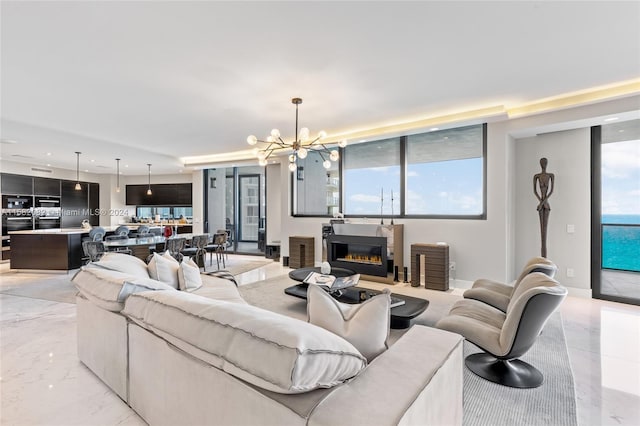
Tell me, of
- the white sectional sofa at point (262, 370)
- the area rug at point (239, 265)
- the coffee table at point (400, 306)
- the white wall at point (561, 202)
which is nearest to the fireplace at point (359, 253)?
the coffee table at point (400, 306)

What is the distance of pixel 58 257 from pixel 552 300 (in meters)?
8.73

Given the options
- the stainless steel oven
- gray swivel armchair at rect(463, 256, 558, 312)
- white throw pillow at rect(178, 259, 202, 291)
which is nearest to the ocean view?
gray swivel armchair at rect(463, 256, 558, 312)

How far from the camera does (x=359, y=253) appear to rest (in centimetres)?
626

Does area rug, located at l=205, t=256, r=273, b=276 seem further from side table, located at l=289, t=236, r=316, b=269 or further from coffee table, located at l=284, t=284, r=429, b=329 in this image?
coffee table, located at l=284, t=284, r=429, b=329

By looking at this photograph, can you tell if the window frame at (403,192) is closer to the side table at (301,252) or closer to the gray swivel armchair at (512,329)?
the side table at (301,252)

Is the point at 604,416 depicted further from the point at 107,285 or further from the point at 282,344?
the point at 107,285

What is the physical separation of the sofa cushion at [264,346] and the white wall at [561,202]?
5336 millimetres

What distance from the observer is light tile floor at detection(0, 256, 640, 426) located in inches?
79.0

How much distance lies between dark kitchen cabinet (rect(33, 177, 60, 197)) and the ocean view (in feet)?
45.3

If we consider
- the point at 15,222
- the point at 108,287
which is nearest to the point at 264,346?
the point at 108,287

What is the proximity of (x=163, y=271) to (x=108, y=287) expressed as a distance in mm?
1193

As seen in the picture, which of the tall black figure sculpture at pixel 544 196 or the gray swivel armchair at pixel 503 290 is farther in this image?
the tall black figure sculpture at pixel 544 196

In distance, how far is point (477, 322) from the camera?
2525 millimetres

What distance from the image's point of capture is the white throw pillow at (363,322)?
4.96ft
